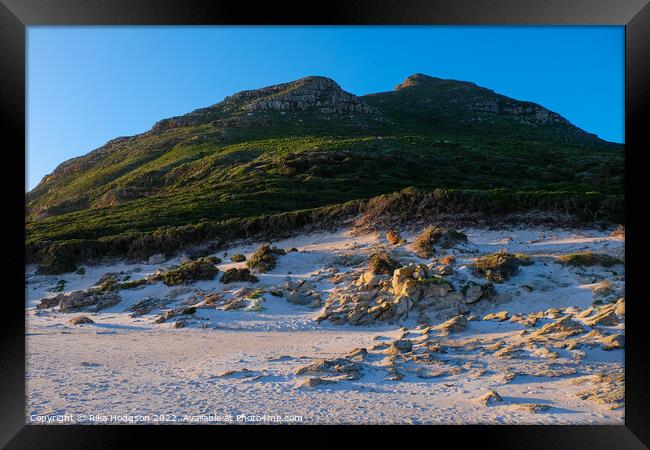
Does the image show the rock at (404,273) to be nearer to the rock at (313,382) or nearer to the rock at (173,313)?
the rock at (313,382)

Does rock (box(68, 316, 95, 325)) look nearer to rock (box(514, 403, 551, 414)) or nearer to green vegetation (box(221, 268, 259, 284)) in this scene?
green vegetation (box(221, 268, 259, 284))

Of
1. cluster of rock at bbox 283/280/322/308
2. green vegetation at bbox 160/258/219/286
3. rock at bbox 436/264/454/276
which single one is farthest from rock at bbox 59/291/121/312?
rock at bbox 436/264/454/276

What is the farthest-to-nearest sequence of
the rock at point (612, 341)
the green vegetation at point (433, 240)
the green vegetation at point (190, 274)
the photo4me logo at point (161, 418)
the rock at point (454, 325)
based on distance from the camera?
the green vegetation at point (433, 240), the green vegetation at point (190, 274), the rock at point (454, 325), the rock at point (612, 341), the photo4me logo at point (161, 418)

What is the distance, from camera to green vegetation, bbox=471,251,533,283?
8.77 metres

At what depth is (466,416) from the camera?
4.16 m

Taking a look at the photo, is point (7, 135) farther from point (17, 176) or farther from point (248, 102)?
point (248, 102)

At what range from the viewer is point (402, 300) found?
780 centimetres

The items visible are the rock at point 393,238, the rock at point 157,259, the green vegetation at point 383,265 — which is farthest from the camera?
the rock at point 157,259

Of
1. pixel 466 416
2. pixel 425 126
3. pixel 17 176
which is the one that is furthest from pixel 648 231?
pixel 425 126

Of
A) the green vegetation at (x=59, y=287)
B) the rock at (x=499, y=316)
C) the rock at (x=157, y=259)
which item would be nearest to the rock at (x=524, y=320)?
the rock at (x=499, y=316)

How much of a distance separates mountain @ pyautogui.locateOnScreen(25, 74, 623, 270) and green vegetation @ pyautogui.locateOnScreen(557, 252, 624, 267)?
1317 centimetres

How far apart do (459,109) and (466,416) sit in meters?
61.8

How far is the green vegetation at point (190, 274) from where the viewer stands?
1058 centimetres

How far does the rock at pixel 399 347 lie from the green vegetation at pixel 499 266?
3.68 metres
